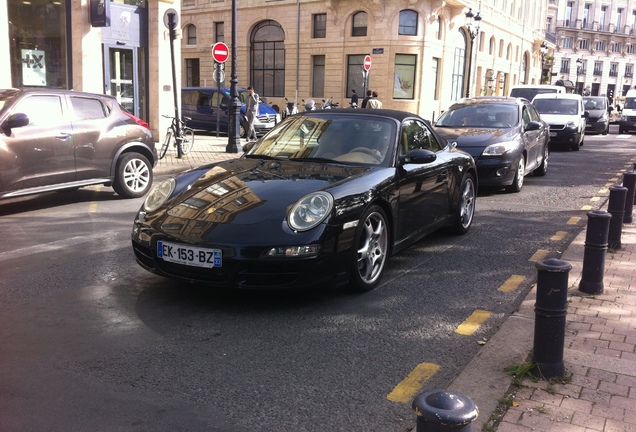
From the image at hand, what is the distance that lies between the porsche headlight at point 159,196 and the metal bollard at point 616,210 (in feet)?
13.6

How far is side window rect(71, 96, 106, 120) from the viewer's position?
8.93m

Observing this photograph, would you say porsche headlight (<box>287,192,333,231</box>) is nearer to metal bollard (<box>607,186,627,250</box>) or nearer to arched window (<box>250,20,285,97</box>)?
metal bollard (<box>607,186,627,250</box>)

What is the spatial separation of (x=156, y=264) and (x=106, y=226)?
3.14 m

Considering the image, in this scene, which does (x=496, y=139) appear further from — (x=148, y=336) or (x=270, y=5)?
(x=270, y=5)

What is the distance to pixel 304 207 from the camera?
4699 mm

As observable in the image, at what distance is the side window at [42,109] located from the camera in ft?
Answer: 27.3

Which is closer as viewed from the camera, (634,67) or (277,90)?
(277,90)

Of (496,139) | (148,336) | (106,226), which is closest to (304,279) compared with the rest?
(148,336)

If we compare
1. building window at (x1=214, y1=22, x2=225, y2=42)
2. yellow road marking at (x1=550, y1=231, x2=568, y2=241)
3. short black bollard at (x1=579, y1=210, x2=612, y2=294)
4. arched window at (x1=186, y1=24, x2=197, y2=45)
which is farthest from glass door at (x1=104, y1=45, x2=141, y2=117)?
arched window at (x1=186, y1=24, x2=197, y2=45)

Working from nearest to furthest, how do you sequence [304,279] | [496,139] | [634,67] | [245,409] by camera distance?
[245,409]
[304,279]
[496,139]
[634,67]

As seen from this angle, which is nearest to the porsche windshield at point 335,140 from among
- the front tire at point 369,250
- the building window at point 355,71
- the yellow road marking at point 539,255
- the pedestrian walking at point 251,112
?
the front tire at point 369,250

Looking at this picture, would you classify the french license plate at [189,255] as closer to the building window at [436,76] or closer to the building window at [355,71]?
the building window at [355,71]

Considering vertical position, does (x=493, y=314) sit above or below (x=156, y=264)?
below

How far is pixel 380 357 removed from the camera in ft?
12.9
